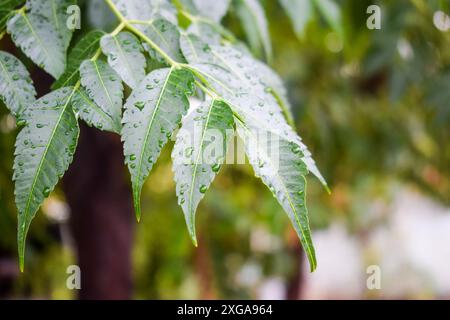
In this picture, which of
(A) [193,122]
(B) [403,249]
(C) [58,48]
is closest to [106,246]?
(C) [58,48]

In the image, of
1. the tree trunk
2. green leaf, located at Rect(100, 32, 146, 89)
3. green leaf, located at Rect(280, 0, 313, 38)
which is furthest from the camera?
the tree trunk

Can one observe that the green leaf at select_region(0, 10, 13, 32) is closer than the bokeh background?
Yes

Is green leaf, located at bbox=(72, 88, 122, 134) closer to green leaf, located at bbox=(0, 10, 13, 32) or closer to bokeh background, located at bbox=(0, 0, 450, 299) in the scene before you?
green leaf, located at bbox=(0, 10, 13, 32)

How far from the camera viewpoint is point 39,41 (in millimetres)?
666

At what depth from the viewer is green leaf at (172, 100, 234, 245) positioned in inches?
19.7

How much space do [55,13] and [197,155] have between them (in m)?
0.32

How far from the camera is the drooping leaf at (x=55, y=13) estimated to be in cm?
68

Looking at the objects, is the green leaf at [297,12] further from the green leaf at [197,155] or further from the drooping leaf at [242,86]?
the green leaf at [197,155]

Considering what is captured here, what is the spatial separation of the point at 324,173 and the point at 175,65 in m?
1.47

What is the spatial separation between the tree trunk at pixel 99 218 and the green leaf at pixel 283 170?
139cm

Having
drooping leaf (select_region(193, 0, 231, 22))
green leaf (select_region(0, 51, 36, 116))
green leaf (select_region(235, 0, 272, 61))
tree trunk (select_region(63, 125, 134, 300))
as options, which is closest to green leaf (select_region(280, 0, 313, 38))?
green leaf (select_region(235, 0, 272, 61))

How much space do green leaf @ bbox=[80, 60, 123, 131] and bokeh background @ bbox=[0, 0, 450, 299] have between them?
0.32m

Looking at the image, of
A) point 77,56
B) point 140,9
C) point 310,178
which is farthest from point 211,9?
point 310,178

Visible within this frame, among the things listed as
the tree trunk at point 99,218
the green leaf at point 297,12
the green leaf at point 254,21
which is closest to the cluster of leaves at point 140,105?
the green leaf at point 254,21
